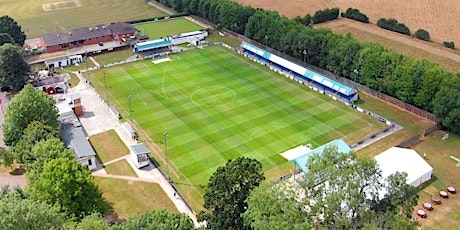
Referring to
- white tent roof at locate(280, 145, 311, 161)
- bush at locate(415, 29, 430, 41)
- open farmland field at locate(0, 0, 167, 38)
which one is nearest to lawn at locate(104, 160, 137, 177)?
white tent roof at locate(280, 145, 311, 161)

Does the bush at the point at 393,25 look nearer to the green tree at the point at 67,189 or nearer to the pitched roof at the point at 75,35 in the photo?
the pitched roof at the point at 75,35

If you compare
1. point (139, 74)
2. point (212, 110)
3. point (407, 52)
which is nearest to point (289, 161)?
point (212, 110)

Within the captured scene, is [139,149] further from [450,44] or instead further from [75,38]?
[450,44]

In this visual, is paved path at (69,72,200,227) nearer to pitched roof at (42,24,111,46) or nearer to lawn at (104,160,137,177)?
lawn at (104,160,137,177)

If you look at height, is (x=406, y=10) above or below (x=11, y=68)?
above

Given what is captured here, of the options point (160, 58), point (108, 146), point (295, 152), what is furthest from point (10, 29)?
point (295, 152)

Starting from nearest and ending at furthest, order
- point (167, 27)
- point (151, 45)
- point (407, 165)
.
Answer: point (407, 165), point (151, 45), point (167, 27)
